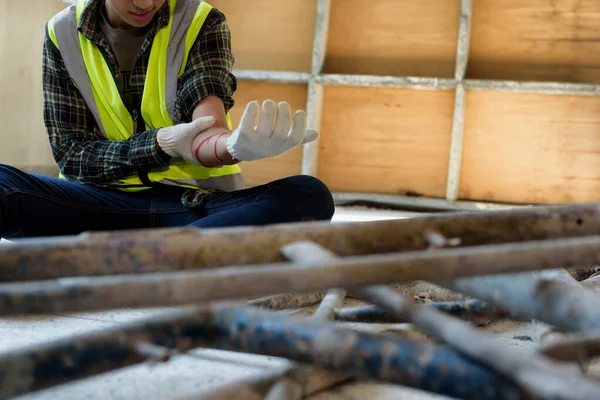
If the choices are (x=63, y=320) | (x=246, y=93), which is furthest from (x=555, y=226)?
(x=246, y=93)

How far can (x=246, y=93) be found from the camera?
3541 millimetres

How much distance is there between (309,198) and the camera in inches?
71.2

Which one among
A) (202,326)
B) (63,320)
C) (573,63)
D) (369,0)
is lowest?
(63,320)

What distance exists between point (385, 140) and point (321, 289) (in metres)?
2.77

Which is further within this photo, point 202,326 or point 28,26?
point 28,26

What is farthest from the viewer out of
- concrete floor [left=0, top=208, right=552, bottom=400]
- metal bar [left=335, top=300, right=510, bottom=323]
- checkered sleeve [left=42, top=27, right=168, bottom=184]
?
checkered sleeve [left=42, top=27, right=168, bottom=184]

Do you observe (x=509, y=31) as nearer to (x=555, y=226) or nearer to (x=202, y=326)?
(x=555, y=226)

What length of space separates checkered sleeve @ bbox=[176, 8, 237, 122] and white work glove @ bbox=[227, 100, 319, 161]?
313mm

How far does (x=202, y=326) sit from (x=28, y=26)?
2.68 meters

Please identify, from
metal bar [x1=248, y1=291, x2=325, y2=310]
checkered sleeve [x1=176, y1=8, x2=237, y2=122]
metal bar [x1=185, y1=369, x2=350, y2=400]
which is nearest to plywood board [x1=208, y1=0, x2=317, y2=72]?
checkered sleeve [x1=176, y1=8, x2=237, y2=122]

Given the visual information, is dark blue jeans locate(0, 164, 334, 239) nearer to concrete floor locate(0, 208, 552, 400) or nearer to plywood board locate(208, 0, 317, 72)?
concrete floor locate(0, 208, 552, 400)

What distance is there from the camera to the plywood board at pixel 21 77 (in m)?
3.10

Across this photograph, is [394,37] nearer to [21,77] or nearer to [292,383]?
[21,77]

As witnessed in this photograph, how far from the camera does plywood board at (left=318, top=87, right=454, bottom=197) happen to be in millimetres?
3426
